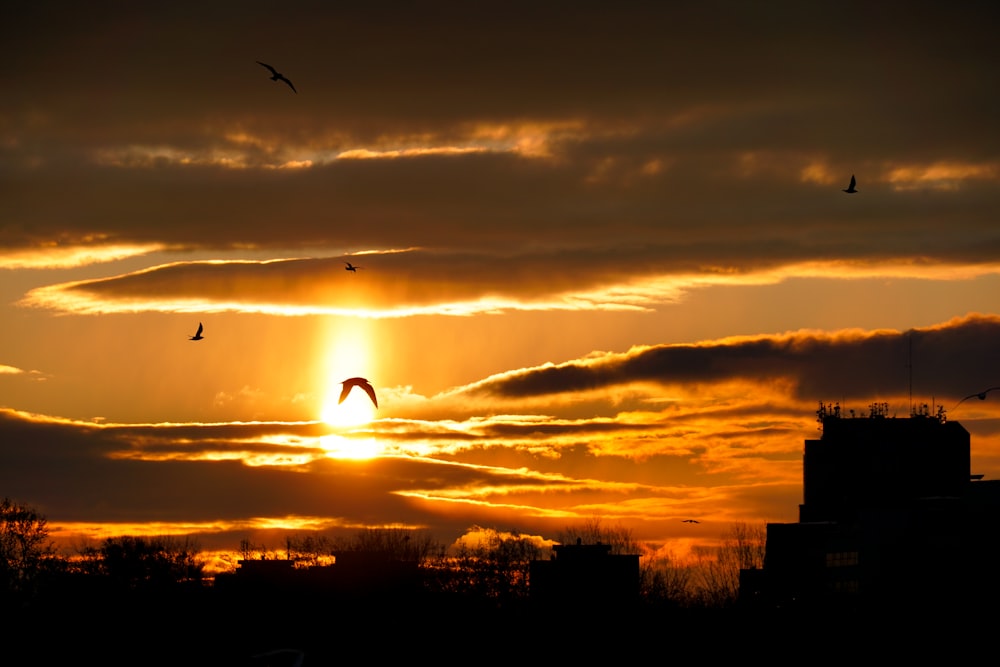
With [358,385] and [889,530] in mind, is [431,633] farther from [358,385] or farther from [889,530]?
[889,530]

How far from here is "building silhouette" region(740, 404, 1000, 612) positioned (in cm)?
15250

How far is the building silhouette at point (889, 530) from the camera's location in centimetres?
15250

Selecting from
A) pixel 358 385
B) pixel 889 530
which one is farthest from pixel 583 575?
pixel 358 385

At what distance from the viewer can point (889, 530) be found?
175 m

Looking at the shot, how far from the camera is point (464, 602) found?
375 feet

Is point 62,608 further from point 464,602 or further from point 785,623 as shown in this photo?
point 785,623

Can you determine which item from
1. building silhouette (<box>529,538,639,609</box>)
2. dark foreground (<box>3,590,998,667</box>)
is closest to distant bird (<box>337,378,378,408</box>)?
dark foreground (<box>3,590,998,667</box>)

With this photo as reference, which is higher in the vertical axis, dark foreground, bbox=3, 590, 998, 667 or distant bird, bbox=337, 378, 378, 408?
distant bird, bbox=337, 378, 378, 408

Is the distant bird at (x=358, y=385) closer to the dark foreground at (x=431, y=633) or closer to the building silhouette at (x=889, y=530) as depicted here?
the dark foreground at (x=431, y=633)

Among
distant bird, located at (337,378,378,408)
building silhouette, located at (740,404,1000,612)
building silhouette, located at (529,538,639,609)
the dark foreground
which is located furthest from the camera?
building silhouette, located at (740,404,1000,612)

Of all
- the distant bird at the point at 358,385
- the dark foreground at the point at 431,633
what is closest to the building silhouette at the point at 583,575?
the dark foreground at the point at 431,633

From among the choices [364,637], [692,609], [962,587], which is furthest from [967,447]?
[364,637]

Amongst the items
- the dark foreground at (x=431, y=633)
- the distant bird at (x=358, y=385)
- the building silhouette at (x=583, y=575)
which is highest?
the distant bird at (x=358, y=385)

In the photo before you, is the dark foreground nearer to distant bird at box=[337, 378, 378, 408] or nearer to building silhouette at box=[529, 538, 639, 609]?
building silhouette at box=[529, 538, 639, 609]
